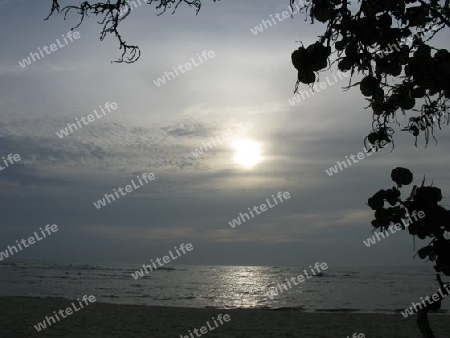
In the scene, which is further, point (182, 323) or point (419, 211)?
point (182, 323)

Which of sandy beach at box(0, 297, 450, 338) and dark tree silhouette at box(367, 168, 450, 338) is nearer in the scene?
dark tree silhouette at box(367, 168, 450, 338)

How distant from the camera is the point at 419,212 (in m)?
1.51

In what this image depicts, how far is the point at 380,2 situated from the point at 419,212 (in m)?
0.80

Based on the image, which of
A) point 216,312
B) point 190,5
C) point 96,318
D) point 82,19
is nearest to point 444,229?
point 190,5

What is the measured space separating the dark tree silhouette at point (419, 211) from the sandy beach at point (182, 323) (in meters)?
10.4

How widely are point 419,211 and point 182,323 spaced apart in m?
12.9

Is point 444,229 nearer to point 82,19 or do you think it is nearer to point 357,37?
point 357,37

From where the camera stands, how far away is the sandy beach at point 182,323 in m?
11.4

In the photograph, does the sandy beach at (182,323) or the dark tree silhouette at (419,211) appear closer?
the dark tree silhouette at (419,211)

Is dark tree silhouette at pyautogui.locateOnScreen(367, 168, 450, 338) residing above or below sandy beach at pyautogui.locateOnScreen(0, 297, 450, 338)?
below

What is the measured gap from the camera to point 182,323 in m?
13.5

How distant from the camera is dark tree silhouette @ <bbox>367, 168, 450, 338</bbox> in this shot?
56.6 inches

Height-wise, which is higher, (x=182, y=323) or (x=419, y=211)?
(x=182, y=323)

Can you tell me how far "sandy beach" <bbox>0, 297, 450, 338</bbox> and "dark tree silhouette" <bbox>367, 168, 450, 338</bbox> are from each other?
10400mm
